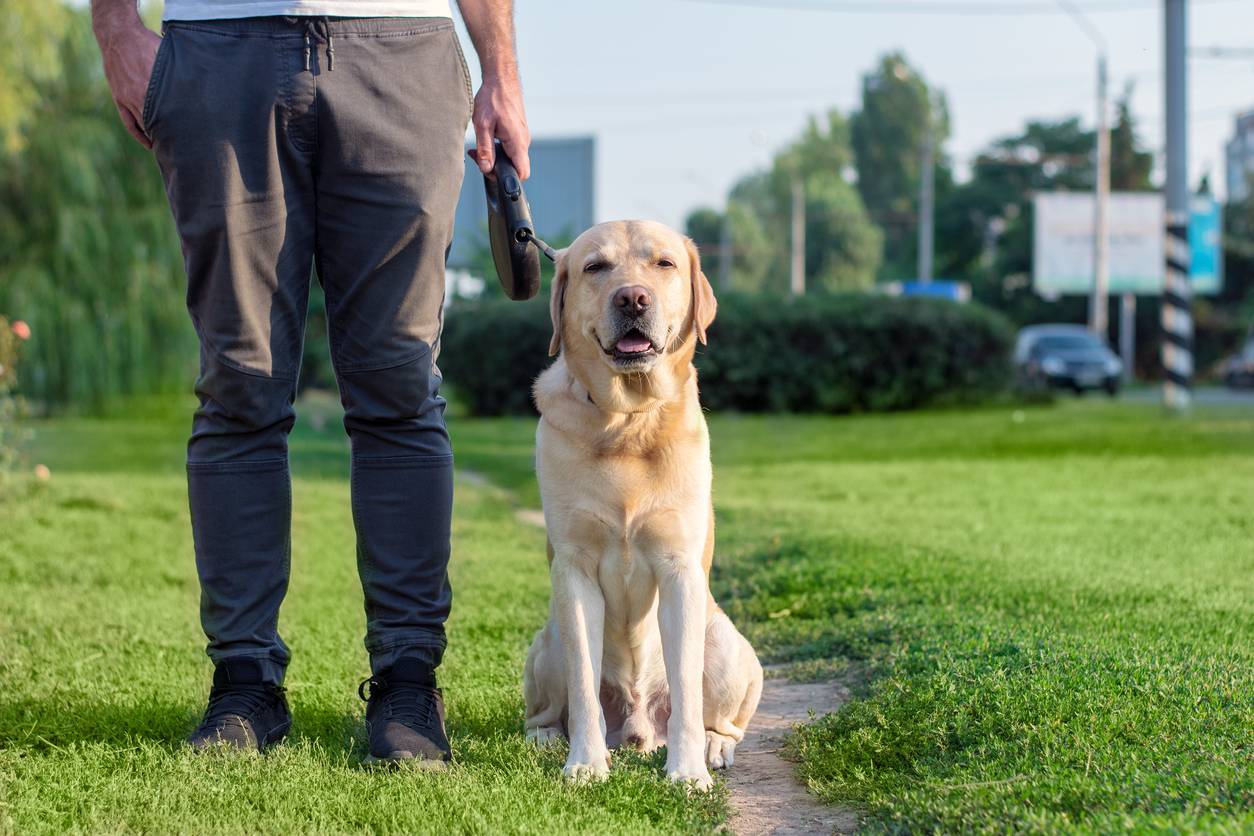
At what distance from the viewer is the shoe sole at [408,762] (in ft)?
9.39

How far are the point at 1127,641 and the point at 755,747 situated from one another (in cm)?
123

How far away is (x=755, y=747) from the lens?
3.35 meters

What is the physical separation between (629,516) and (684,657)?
34cm

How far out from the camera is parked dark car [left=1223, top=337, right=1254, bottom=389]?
34125mm

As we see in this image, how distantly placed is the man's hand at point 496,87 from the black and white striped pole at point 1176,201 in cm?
1424

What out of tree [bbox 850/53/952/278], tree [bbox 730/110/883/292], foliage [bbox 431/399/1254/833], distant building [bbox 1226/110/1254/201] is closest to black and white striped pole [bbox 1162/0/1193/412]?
foliage [bbox 431/399/1254/833]

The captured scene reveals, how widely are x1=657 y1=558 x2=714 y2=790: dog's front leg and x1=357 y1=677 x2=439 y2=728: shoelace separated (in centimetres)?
55

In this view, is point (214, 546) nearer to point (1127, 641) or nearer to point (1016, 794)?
point (1016, 794)

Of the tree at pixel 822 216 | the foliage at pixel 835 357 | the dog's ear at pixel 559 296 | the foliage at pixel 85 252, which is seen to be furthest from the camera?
the tree at pixel 822 216

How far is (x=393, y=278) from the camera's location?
3068mm

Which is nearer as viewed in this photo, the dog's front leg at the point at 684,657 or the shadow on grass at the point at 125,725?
the dog's front leg at the point at 684,657

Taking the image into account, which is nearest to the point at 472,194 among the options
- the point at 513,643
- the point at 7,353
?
the point at 7,353

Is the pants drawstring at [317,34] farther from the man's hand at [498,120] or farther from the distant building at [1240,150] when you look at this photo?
the distant building at [1240,150]

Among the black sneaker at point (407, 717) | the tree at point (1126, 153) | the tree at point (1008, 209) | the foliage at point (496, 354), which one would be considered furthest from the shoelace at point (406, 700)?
the tree at point (1126, 153)
